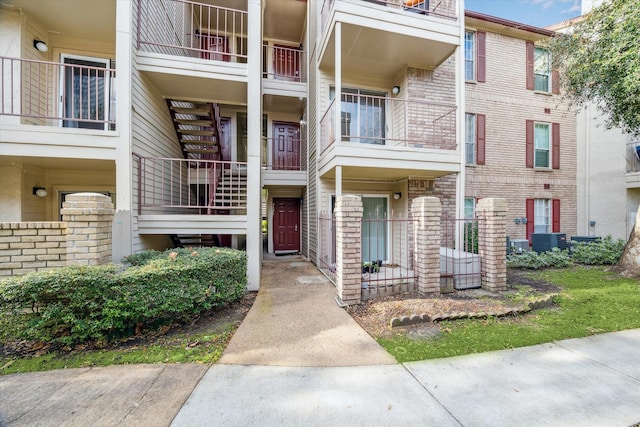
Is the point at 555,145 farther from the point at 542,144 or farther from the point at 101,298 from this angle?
the point at 101,298

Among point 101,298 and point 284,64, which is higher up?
point 284,64

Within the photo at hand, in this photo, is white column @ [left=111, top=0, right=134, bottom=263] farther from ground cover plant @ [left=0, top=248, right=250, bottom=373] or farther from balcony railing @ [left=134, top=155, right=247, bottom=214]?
ground cover plant @ [left=0, top=248, right=250, bottom=373]

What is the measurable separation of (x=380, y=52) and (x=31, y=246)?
8.36m

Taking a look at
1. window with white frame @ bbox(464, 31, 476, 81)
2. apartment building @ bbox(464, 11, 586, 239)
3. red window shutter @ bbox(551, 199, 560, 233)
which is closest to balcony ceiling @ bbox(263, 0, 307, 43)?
apartment building @ bbox(464, 11, 586, 239)

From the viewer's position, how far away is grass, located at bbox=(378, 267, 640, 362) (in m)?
3.37

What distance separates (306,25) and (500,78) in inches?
297

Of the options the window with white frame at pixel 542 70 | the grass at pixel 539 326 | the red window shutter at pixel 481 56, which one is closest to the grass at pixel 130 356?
the grass at pixel 539 326

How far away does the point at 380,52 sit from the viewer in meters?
7.46

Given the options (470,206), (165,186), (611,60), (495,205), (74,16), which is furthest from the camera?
(470,206)

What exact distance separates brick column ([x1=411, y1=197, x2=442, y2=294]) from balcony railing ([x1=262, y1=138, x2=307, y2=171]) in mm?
6105

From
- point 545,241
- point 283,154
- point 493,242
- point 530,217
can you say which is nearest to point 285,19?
point 283,154

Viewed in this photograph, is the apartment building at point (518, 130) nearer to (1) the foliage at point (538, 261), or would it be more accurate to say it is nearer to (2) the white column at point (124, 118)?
(1) the foliage at point (538, 261)

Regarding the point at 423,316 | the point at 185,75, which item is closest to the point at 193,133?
the point at 185,75

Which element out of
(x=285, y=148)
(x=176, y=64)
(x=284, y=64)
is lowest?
(x=285, y=148)
